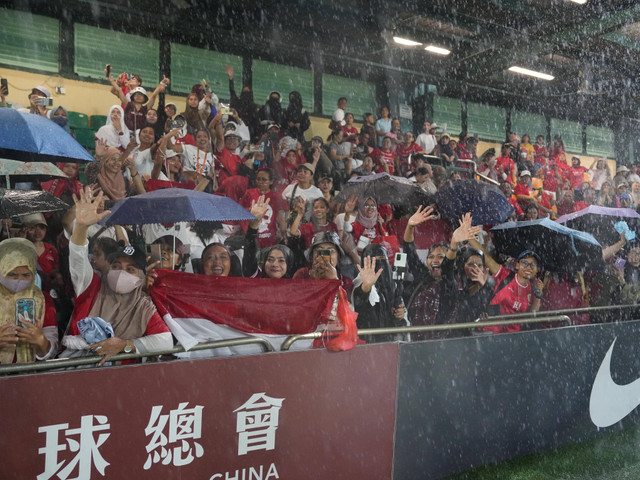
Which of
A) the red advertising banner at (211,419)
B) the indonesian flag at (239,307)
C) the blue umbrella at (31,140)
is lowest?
the red advertising banner at (211,419)

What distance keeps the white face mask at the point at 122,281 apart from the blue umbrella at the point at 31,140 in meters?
1.28

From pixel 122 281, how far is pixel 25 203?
133cm

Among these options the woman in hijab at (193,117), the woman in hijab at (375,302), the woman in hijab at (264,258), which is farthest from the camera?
the woman in hijab at (193,117)

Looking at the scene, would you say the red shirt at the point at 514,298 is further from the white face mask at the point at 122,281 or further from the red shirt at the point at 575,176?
the red shirt at the point at 575,176

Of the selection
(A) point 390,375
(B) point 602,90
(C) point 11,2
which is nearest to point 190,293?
(A) point 390,375

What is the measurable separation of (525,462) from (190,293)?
328 cm

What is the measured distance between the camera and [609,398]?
608 cm

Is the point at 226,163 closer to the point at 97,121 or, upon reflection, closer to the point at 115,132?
the point at 115,132

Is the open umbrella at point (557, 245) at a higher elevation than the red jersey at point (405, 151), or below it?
below

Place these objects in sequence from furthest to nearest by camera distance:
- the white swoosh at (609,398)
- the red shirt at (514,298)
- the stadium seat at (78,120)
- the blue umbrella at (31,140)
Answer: the stadium seat at (78,120) → the red shirt at (514,298) → the white swoosh at (609,398) → the blue umbrella at (31,140)

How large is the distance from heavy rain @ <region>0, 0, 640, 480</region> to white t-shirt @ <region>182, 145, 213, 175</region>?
0.10ft

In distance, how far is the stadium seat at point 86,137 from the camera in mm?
9125

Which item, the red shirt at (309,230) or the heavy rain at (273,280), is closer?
the heavy rain at (273,280)

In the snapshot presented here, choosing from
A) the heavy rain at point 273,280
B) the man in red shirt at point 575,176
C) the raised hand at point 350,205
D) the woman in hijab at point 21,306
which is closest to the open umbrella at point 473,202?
the heavy rain at point 273,280
